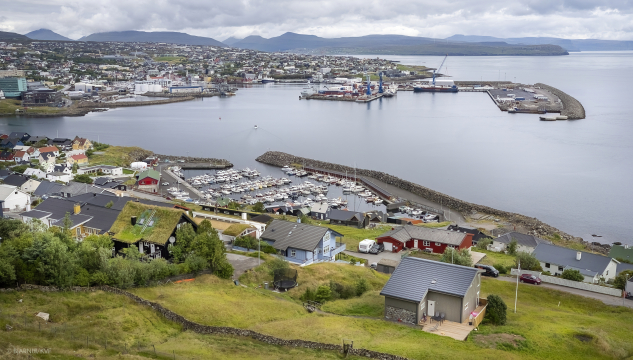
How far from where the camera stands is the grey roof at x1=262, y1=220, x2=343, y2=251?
45.7 ft

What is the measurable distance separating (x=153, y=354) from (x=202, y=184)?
72.9 feet

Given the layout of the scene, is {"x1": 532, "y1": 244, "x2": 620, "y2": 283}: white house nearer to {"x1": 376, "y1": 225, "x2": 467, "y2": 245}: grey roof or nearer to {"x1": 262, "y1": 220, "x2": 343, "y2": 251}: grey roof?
{"x1": 376, "y1": 225, "x2": 467, "y2": 245}: grey roof

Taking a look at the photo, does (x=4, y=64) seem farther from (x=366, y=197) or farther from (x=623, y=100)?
(x=623, y=100)

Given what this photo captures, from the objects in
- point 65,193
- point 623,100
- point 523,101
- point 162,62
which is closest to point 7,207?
point 65,193

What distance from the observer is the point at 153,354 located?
671 centimetres

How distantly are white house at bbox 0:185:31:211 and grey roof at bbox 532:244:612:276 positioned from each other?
56.8ft

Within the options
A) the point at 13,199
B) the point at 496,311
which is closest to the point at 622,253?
the point at 496,311

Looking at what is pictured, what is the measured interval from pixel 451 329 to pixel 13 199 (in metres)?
16.0

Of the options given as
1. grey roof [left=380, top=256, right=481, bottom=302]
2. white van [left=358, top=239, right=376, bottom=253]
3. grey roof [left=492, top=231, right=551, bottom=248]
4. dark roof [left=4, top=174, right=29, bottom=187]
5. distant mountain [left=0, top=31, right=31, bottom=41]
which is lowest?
grey roof [left=492, top=231, right=551, bottom=248]

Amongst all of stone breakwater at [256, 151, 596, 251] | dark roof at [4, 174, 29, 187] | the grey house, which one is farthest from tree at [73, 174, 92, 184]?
the grey house

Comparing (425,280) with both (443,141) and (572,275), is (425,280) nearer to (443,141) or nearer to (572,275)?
(572,275)

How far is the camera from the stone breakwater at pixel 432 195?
835 inches

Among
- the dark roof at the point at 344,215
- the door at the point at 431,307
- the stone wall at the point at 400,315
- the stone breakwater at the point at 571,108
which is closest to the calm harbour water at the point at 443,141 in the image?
the stone breakwater at the point at 571,108

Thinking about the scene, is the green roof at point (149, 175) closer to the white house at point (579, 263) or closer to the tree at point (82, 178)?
the tree at point (82, 178)
